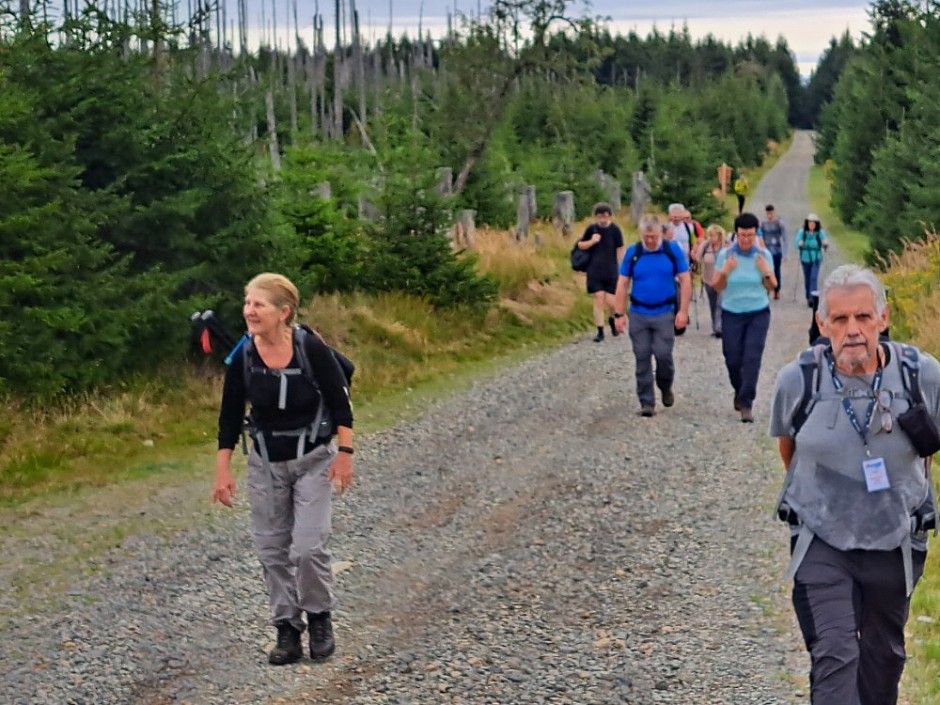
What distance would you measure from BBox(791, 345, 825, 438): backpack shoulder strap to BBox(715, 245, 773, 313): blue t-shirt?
685 cm

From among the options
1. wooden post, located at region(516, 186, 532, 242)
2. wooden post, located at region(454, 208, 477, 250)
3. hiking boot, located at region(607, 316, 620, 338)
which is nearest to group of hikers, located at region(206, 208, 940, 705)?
hiking boot, located at region(607, 316, 620, 338)

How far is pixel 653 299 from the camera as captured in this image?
11.0 m

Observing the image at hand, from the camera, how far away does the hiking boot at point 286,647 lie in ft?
17.7

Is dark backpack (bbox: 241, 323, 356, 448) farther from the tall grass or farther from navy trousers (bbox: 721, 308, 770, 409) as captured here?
navy trousers (bbox: 721, 308, 770, 409)

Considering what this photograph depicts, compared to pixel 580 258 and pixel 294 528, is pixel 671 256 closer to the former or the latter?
pixel 580 258

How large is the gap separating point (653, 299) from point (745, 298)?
0.86m

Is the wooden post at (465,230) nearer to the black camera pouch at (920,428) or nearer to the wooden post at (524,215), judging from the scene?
the wooden post at (524,215)

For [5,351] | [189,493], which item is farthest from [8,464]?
[189,493]

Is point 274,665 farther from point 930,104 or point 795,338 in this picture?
point 930,104

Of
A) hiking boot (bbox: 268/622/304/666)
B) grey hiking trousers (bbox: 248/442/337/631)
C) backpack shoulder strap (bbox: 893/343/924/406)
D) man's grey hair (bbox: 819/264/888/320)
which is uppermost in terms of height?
man's grey hair (bbox: 819/264/888/320)

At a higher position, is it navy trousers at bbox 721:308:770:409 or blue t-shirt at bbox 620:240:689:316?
blue t-shirt at bbox 620:240:689:316

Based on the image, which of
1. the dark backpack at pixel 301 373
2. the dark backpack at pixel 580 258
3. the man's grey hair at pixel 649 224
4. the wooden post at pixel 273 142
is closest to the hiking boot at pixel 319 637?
the dark backpack at pixel 301 373

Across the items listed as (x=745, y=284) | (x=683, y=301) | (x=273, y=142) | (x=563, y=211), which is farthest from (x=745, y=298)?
(x=273, y=142)

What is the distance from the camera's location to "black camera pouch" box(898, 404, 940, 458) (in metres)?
3.66
